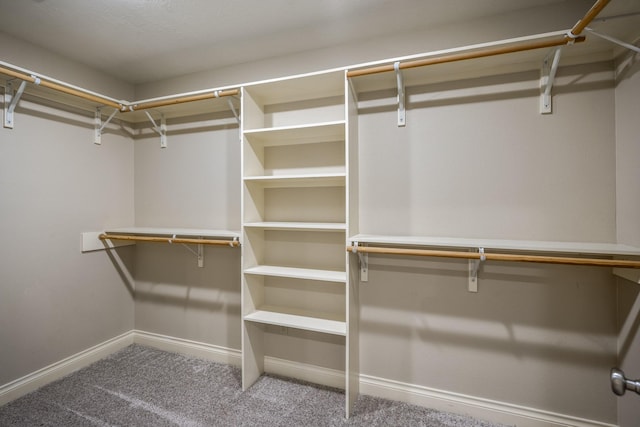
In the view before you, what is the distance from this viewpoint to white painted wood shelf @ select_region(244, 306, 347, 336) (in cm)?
183

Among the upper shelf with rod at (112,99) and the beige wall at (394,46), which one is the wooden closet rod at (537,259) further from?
the upper shelf with rod at (112,99)

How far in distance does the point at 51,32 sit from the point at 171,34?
2.46 feet

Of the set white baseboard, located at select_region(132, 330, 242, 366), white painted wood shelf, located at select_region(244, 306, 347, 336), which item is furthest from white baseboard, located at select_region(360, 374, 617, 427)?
white baseboard, located at select_region(132, 330, 242, 366)

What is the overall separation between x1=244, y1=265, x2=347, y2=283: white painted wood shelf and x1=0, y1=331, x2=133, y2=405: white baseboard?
156cm

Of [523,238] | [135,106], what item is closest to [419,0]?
[523,238]

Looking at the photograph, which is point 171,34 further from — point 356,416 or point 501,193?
point 356,416

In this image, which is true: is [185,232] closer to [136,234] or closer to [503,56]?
[136,234]

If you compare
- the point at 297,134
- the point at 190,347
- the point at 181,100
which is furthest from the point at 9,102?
the point at 190,347

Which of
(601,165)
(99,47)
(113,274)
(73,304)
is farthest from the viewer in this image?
(113,274)

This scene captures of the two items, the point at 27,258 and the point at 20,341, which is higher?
the point at 27,258

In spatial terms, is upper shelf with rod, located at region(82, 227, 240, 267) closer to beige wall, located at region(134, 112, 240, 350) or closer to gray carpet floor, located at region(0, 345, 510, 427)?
beige wall, located at region(134, 112, 240, 350)

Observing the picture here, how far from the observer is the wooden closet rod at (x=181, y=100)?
2.02 metres

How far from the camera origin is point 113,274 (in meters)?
2.56

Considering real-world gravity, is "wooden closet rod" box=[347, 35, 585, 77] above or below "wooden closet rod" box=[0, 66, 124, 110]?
below
